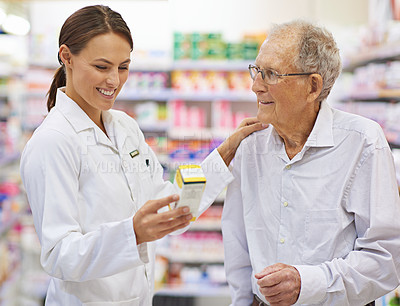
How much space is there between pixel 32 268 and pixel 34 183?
357cm

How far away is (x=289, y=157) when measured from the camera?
5.69 ft

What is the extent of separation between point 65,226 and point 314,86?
989 mm

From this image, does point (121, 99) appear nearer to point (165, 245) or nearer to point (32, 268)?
point (165, 245)

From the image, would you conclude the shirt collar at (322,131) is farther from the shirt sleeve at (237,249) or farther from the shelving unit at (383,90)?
the shelving unit at (383,90)

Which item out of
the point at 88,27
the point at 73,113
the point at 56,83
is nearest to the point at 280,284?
the point at 73,113

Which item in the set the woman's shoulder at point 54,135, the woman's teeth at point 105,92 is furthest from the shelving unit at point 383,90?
the woman's shoulder at point 54,135

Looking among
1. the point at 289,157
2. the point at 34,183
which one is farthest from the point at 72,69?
the point at 289,157

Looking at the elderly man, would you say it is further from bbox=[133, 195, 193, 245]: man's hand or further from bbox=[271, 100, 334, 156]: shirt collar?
bbox=[133, 195, 193, 245]: man's hand

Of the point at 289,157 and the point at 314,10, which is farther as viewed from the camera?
the point at 314,10

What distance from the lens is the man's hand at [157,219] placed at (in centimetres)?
129

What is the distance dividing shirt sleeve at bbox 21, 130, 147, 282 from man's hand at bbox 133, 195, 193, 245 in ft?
0.15

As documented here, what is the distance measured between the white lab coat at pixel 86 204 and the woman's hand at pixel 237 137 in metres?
0.33

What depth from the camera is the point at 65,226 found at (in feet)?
4.70

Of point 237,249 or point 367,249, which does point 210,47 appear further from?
point 367,249
